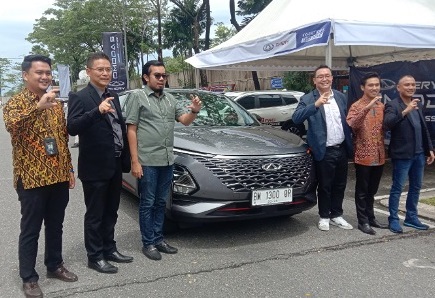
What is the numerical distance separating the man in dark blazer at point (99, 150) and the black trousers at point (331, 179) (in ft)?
6.89

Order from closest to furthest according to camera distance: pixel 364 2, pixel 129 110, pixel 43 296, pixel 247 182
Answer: pixel 43 296 → pixel 129 110 → pixel 247 182 → pixel 364 2

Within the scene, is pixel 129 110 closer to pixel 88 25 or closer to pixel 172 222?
pixel 172 222

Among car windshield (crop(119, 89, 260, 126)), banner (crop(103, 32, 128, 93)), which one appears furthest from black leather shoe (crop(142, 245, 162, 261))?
banner (crop(103, 32, 128, 93))

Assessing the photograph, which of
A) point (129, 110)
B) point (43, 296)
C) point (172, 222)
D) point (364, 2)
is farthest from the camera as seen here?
point (364, 2)

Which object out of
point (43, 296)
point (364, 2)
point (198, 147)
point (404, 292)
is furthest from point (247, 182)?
point (364, 2)

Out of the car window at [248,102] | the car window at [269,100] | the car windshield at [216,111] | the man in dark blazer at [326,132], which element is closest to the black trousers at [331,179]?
the man in dark blazer at [326,132]

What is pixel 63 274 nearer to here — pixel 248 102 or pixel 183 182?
pixel 183 182

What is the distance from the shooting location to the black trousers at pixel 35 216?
3234 mm

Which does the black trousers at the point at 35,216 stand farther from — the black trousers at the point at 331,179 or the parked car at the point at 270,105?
the parked car at the point at 270,105

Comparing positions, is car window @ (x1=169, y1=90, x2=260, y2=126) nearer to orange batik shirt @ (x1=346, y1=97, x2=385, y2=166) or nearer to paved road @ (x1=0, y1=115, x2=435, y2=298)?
paved road @ (x1=0, y1=115, x2=435, y2=298)

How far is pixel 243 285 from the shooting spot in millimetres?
3441

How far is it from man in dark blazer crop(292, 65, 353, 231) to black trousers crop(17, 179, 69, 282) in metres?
2.47

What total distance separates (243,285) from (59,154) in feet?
5.84

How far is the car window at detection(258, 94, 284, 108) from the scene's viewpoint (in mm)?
13752
